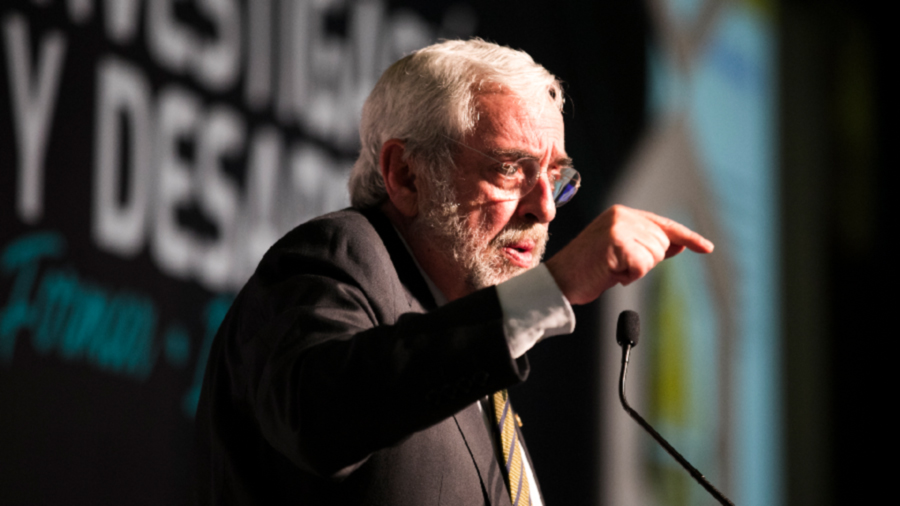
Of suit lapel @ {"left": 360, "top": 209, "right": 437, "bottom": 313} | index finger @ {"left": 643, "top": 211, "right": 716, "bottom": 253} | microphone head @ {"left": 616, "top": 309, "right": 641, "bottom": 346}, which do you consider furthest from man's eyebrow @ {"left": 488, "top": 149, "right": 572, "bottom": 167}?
index finger @ {"left": 643, "top": 211, "right": 716, "bottom": 253}

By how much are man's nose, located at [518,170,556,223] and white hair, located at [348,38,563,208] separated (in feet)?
0.52

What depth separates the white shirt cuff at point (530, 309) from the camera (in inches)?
34.7

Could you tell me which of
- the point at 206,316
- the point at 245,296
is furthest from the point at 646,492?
the point at 245,296

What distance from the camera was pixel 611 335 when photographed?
3340 millimetres

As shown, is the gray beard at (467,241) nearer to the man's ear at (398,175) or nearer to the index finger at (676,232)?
the man's ear at (398,175)

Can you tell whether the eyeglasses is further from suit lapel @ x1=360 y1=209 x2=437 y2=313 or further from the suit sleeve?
the suit sleeve

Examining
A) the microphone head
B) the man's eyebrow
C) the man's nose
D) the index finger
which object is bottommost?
the microphone head

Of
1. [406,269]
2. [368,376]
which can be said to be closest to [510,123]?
[406,269]

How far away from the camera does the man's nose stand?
1.48m

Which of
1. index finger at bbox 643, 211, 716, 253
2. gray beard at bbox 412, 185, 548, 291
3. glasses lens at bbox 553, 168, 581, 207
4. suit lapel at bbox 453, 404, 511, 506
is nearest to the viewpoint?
index finger at bbox 643, 211, 716, 253

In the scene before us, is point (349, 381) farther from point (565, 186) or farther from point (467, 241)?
point (565, 186)

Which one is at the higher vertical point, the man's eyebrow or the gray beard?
the man's eyebrow

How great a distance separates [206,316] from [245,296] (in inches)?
38.1

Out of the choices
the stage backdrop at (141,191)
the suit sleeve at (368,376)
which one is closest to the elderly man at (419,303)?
the suit sleeve at (368,376)
